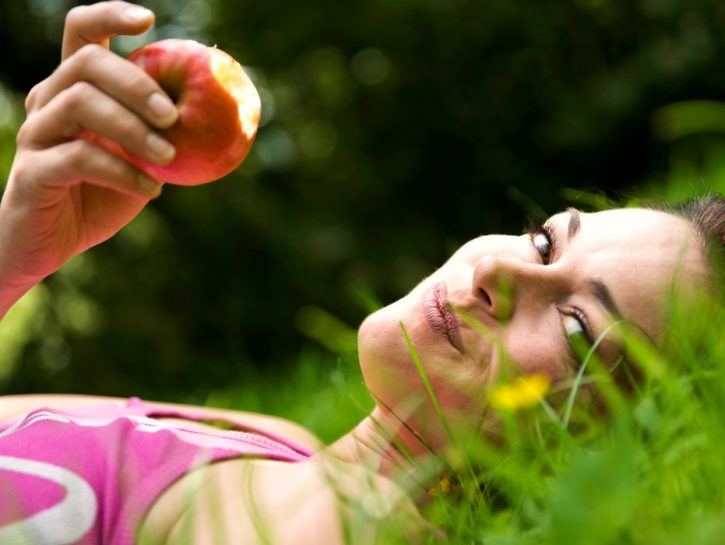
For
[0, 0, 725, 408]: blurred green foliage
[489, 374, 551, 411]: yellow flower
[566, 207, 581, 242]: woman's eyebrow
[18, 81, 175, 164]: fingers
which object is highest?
[18, 81, 175, 164]: fingers

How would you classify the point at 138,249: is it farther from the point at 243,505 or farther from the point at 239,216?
the point at 243,505

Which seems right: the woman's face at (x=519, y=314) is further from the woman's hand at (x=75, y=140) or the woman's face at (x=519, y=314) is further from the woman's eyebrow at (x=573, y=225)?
the woman's hand at (x=75, y=140)

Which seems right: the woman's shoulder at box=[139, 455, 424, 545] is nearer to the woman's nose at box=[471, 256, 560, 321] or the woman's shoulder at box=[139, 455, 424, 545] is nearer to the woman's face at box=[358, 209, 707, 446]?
the woman's face at box=[358, 209, 707, 446]

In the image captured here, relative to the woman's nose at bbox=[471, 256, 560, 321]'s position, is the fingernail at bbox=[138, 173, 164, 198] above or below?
above

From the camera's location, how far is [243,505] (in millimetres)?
1215

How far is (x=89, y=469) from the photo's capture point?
51.9 inches

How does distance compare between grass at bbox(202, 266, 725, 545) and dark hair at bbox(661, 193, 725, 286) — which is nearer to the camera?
grass at bbox(202, 266, 725, 545)

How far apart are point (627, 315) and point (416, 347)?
1.10 ft

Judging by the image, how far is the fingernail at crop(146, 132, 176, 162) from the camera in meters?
1.29

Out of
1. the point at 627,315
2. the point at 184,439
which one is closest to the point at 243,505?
the point at 184,439

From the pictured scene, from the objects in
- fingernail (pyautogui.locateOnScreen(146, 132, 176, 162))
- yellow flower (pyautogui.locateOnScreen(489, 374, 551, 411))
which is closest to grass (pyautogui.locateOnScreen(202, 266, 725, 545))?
yellow flower (pyautogui.locateOnScreen(489, 374, 551, 411))

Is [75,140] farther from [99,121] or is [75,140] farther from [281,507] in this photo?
[281,507]

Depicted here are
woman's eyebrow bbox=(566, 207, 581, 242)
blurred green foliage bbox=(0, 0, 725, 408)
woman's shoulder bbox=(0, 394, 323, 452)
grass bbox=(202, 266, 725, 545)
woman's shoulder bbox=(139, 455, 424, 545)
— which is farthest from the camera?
blurred green foliage bbox=(0, 0, 725, 408)

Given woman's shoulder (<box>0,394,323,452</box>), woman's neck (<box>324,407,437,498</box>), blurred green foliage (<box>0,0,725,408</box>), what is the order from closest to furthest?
1. woman's neck (<box>324,407,437,498</box>)
2. woman's shoulder (<box>0,394,323,452</box>)
3. blurred green foliage (<box>0,0,725,408</box>)
